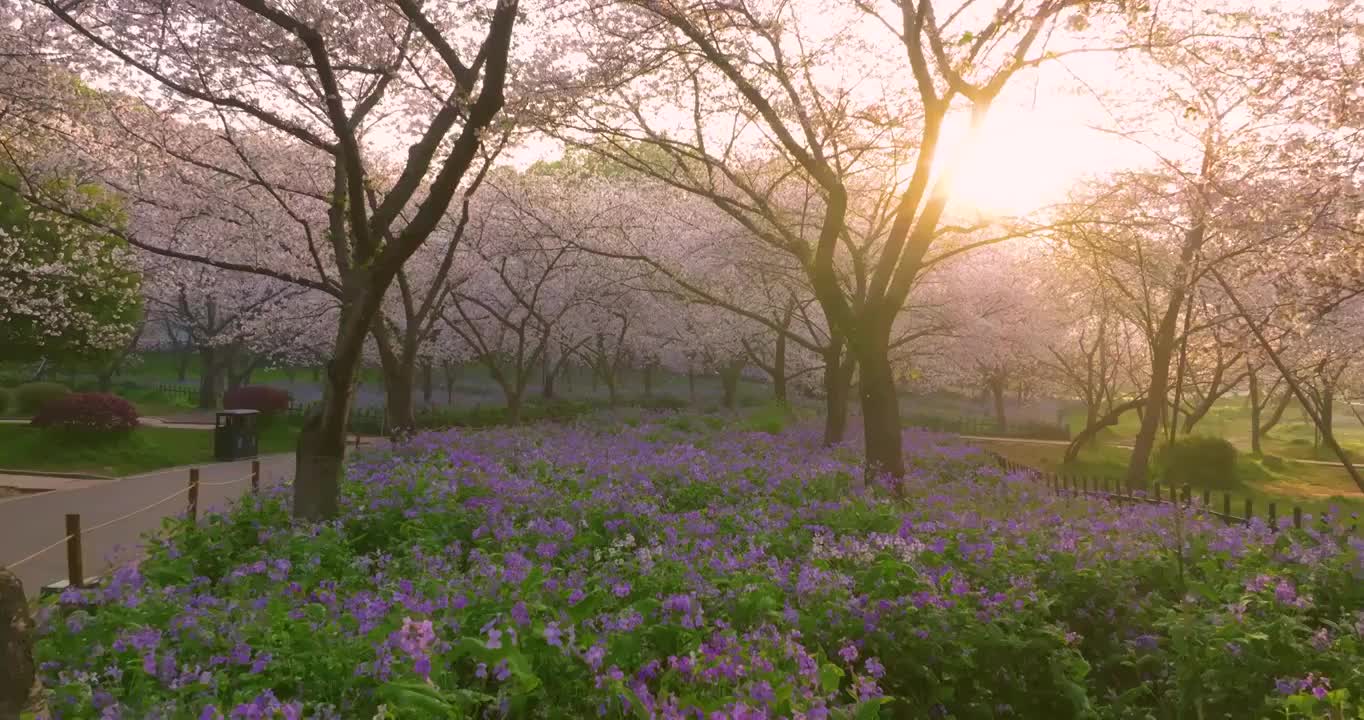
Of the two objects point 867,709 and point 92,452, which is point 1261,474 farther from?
point 92,452

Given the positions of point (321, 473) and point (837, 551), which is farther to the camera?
point (321, 473)

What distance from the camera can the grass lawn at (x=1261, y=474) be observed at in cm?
2175

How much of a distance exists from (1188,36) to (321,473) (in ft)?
35.0

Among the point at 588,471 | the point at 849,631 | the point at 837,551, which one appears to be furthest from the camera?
the point at 588,471

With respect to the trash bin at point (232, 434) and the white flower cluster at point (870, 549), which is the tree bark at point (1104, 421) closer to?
the white flower cluster at point (870, 549)

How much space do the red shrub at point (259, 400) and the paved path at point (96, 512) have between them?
1061 centimetres

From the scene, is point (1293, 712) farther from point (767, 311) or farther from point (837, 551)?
point (767, 311)

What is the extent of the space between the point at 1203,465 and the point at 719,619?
2308 centimetres

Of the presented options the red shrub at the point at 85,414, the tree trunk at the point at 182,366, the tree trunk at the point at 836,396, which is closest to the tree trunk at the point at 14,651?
the tree trunk at the point at 836,396

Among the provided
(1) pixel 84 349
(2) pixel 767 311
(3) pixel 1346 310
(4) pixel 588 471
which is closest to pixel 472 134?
(4) pixel 588 471

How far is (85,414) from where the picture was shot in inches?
899

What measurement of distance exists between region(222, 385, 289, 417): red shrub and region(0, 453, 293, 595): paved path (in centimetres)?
1061

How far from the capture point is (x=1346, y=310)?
25.8 metres

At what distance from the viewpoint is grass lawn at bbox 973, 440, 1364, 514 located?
71.4 ft
